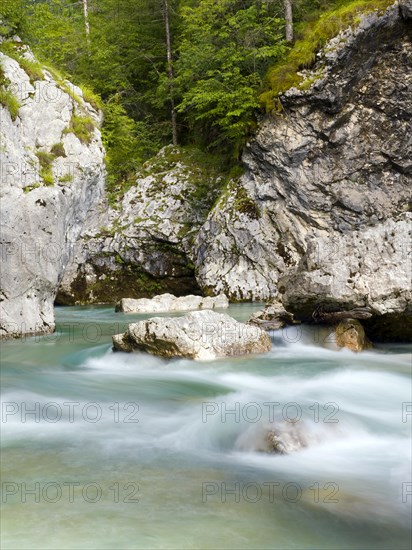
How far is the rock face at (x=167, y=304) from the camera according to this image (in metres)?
15.6

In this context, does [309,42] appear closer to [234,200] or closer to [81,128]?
[234,200]

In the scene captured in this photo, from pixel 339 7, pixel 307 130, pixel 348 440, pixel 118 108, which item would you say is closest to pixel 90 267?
pixel 118 108

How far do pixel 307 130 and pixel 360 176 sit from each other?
2.36 metres

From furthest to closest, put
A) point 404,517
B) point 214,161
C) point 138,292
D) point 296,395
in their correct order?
point 214,161, point 138,292, point 296,395, point 404,517

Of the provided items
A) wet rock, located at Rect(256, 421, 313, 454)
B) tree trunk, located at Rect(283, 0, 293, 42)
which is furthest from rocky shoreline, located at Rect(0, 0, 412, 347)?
wet rock, located at Rect(256, 421, 313, 454)

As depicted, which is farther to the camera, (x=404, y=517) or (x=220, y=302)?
(x=220, y=302)

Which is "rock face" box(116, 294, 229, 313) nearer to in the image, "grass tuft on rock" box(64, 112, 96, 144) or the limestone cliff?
the limestone cliff

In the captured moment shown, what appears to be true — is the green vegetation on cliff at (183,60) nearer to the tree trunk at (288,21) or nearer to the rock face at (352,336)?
the tree trunk at (288,21)

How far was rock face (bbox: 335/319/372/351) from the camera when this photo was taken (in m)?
9.05

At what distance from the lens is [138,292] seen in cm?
1923

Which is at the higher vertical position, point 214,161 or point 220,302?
point 214,161

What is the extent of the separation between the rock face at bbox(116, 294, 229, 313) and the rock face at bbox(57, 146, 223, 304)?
3104 millimetres

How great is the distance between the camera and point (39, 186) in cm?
993

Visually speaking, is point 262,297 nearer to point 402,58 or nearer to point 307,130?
point 307,130
